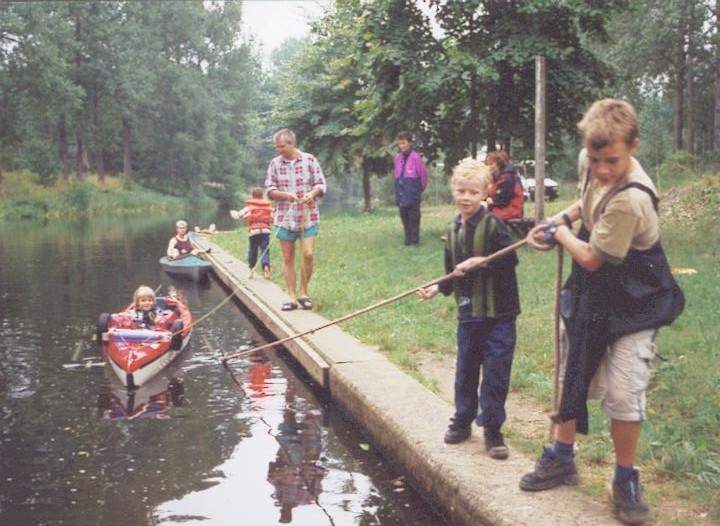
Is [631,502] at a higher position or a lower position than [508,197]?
lower

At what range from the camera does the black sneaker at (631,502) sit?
363 cm

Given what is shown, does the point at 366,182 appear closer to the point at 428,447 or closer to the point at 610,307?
the point at 428,447

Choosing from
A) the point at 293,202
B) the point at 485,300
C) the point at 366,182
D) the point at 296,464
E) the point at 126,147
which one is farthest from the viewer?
the point at 126,147

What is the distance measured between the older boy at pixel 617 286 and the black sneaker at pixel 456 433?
1.06m

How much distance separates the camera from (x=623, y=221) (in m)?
3.48

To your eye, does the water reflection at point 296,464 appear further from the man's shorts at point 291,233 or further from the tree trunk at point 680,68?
the tree trunk at point 680,68

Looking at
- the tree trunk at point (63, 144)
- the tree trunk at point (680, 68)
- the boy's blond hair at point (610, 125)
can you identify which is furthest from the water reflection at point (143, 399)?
the tree trunk at point (63, 144)

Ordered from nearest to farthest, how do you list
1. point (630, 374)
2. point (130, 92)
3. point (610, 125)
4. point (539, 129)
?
point (610, 125) → point (630, 374) → point (539, 129) → point (130, 92)

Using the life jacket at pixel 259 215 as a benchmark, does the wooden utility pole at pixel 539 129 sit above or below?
above

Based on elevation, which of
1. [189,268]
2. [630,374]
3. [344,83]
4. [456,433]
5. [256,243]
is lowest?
[189,268]

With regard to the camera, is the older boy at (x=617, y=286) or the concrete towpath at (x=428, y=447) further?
the concrete towpath at (x=428, y=447)

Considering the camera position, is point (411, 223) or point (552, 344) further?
point (411, 223)

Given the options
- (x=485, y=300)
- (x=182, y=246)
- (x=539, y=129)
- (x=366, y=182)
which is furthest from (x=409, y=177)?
(x=366, y=182)

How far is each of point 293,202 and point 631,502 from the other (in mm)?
6785
